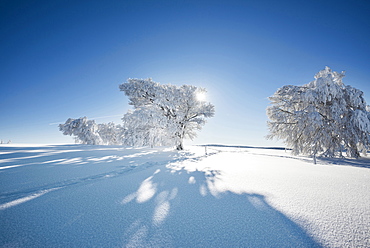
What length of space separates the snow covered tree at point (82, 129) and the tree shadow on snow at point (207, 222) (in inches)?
1481

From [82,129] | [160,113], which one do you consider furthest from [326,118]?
[82,129]

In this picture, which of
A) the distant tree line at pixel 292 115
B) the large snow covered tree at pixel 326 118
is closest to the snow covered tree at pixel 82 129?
the distant tree line at pixel 292 115

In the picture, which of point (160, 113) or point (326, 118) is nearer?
point (326, 118)

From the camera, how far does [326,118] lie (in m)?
11.0

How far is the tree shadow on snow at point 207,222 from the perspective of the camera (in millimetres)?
1401

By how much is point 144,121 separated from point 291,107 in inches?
558

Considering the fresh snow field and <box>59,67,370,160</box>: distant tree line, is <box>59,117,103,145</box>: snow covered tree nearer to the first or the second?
<box>59,67,370,160</box>: distant tree line

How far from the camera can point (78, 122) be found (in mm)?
33094

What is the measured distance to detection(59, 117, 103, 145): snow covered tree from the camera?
3294cm

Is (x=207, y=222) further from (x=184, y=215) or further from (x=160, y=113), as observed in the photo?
(x=160, y=113)

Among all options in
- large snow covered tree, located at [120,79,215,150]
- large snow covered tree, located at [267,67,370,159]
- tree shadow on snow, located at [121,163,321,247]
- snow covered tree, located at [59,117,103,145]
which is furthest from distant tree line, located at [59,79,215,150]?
Answer: snow covered tree, located at [59,117,103,145]

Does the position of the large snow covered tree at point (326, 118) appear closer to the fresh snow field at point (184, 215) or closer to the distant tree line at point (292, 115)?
the distant tree line at point (292, 115)

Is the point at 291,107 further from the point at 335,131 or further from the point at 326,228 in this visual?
the point at 326,228

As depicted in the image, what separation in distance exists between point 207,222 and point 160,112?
1367 cm
